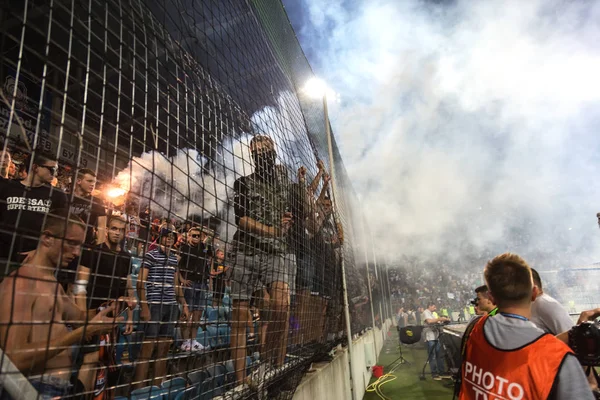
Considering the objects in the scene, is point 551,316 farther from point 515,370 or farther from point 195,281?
point 195,281

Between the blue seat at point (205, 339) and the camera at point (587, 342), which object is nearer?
the blue seat at point (205, 339)

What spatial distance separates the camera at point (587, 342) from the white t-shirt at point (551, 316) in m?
0.69

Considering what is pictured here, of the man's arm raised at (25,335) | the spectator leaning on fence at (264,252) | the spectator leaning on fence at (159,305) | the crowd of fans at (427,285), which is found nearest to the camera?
the man's arm raised at (25,335)

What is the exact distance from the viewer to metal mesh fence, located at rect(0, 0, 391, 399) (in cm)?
100

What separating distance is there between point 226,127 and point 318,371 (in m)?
2.14

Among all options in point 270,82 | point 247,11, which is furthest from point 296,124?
point 247,11

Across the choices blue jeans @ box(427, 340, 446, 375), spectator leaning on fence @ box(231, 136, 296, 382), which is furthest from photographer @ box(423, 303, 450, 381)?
spectator leaning on fence @ box(231, 136, 296, 382)

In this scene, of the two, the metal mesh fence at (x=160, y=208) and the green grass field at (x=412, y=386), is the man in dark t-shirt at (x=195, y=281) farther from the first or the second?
the green grass field at (x=412, y=386)

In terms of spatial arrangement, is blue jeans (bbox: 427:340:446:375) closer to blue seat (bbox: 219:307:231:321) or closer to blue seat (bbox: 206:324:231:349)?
blue seat (bbox: 206:324:231:349)

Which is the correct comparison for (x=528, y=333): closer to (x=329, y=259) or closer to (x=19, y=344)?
(x=19, y=344)

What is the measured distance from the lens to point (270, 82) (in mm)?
2705

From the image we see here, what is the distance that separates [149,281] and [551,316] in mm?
2780

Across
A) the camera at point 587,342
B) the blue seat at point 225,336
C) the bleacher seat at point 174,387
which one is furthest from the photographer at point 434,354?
the bleacher seat at point 174,387

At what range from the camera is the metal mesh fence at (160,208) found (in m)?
1.00
